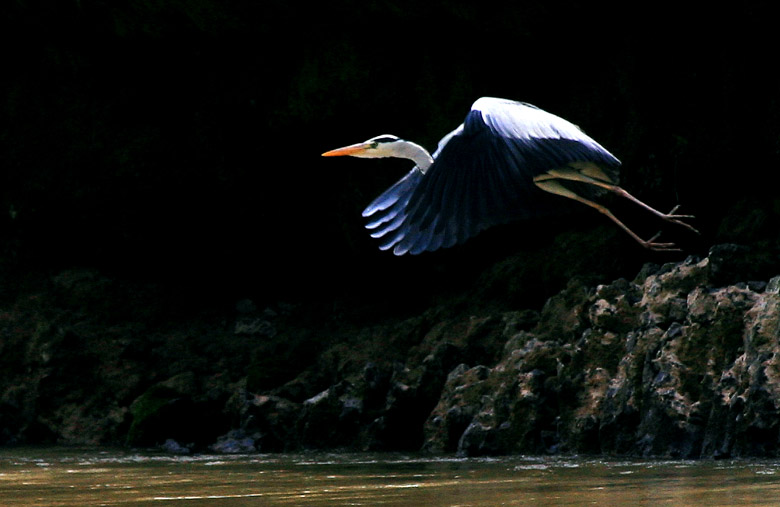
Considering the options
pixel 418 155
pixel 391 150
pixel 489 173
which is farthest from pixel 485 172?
pixel 391 150

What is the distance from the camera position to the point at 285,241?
445 inches

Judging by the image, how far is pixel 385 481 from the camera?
583 centimetres

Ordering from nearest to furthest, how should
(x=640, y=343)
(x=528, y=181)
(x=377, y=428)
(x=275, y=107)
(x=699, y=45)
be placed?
1. (x=528, y=181)
2. (x=640, y=343)
3. (x=377, y=428)
4. (x=699, y=45)
5. (x=275, y=107)

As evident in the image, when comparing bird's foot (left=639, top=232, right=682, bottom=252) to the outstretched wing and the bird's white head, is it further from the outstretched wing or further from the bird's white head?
the bird's white head

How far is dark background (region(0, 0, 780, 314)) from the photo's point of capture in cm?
877

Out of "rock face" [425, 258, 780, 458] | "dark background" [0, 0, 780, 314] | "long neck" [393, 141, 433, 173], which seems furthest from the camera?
"dark background" [0, 0, 780, 314]

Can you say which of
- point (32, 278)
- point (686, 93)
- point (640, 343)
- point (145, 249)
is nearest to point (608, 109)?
point (686, 93)

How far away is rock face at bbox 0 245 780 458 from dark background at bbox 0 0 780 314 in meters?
0.62

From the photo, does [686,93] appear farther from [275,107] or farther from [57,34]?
[57,34]

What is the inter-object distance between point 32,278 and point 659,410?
663cm

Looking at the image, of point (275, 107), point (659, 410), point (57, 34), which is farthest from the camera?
point (57, 34)

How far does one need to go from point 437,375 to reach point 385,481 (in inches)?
96.3

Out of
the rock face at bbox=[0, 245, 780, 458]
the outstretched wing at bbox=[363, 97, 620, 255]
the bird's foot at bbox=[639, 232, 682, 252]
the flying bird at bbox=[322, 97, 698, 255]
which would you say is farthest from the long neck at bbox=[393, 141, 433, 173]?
the rock face at bbox=[0, 245, 780, 458]

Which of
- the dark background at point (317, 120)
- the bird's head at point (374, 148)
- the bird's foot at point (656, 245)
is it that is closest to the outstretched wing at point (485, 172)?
the bird's head at point (374, 148)
